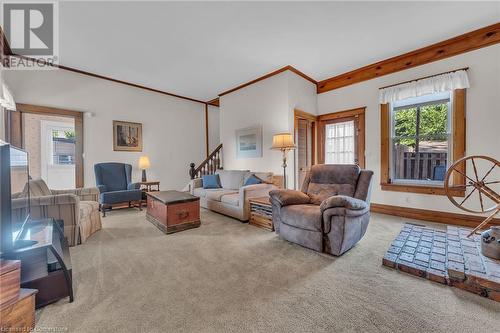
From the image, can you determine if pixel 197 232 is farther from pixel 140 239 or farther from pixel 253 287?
pixel 253 287

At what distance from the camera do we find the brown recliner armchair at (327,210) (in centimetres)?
204

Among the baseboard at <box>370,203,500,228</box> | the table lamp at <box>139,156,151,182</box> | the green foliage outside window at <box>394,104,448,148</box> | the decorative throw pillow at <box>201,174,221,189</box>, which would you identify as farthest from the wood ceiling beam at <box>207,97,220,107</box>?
the baseboard at <box>370,203,500,228</box>

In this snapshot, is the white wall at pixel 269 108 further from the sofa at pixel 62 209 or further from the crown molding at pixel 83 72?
the sofa at pixel 62 209

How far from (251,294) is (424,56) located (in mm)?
4390

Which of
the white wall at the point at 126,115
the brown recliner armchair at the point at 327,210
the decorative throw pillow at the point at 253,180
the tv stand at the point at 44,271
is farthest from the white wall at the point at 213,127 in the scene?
the tv stand at the point at 44,271

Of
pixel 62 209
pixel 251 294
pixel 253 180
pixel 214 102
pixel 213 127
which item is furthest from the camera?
pixel 213 127

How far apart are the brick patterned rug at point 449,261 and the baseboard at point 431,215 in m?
0.86

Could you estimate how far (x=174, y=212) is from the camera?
9.41 ft

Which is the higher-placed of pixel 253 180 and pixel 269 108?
pixel 269 108

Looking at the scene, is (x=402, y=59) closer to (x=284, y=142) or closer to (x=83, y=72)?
(x=284, y=142)

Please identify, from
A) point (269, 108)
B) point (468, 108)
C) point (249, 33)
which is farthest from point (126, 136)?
point (468, 108)

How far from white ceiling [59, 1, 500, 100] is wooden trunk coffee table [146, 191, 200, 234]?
2377 mm

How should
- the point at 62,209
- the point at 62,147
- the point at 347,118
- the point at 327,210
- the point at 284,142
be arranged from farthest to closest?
the point at 62,147 < the point at 347,118 < the point at 284,142 < the point at 62,209 < the point at 327,210

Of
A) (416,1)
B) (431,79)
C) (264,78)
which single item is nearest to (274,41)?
(264,78)
